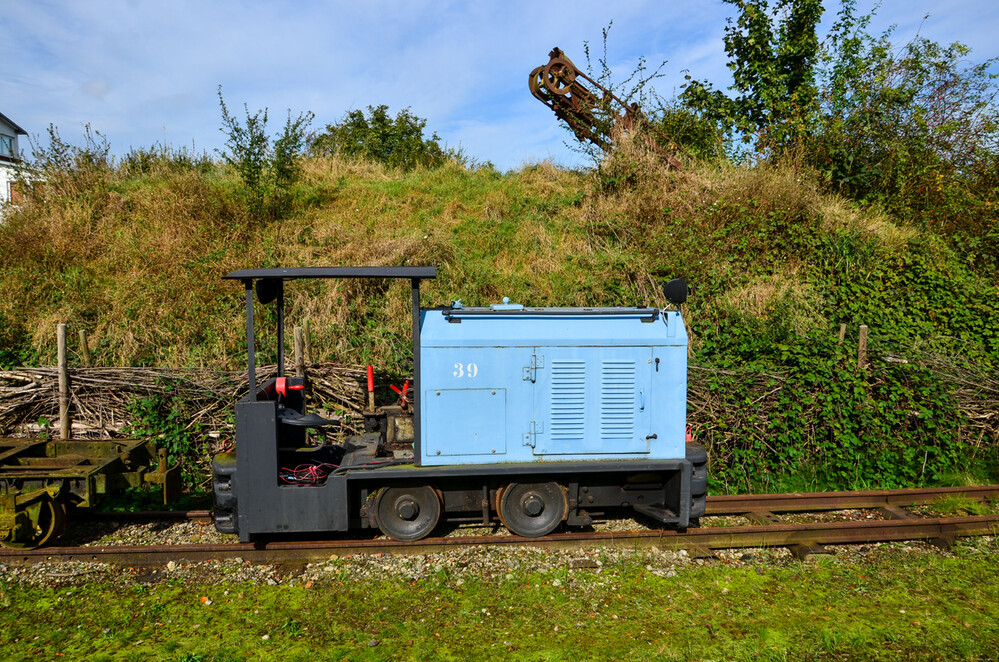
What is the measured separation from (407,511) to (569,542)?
163cm

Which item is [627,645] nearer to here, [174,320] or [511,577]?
[511,577]

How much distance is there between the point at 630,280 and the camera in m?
11.6

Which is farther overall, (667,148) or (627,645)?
(667,148)

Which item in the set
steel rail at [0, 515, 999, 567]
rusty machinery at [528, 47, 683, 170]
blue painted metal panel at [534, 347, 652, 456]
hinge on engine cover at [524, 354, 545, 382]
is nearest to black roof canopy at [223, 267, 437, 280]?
hinge on engine cover at [524, 354, 545, 382]

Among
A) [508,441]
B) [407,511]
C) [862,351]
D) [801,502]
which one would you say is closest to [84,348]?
[407,511]

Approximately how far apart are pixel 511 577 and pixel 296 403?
120 inches

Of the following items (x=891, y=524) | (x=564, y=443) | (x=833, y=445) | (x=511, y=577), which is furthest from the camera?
(x=833, y=445)

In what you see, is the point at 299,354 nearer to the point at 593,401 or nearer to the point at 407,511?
the point at 407,511

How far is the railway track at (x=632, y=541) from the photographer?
5555mm

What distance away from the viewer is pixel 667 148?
14.5 meters

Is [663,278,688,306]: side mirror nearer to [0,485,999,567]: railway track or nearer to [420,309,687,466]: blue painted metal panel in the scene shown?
[420,309,687,466]: blue painted metal panel

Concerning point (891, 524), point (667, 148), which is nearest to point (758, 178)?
point (667, 148)

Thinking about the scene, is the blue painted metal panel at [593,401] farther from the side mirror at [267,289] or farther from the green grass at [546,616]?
the side mirror at [267,289]

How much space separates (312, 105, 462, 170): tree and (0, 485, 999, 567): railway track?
557 inches
